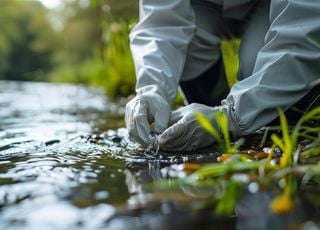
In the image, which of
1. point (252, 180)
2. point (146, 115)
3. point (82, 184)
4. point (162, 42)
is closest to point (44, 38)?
point (162, 42)

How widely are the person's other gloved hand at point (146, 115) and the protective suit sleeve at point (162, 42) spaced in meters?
0.12

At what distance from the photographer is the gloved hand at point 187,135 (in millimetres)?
1317

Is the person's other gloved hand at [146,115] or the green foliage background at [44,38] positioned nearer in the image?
the person's other gloved hand at [146,115]

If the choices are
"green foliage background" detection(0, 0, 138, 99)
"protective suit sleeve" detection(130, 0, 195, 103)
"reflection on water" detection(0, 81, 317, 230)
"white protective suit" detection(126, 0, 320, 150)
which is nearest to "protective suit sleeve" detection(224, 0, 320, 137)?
"white protective suit" detection(126, 0, 320, 150)

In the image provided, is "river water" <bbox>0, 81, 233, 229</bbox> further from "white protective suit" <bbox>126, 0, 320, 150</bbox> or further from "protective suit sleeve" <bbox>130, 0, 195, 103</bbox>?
"protective suit sleeve" <bbox>130, 0, 195, 103</bbox>

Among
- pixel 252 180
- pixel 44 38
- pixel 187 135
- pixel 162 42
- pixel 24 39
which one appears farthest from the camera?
pixel 24 39

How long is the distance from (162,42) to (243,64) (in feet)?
1.12

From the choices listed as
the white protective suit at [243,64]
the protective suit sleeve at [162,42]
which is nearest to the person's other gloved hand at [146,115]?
the white protective suit at [243,64]

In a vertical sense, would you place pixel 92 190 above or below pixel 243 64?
below

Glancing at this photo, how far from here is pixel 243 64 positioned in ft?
5.75

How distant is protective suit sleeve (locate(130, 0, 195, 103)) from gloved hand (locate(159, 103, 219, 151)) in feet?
0.86

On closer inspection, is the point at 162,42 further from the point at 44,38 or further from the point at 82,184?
the point at 44,38

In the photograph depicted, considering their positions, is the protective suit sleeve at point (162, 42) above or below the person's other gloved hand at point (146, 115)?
above

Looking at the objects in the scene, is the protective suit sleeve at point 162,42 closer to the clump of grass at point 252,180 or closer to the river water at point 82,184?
the river water at point 82,184
